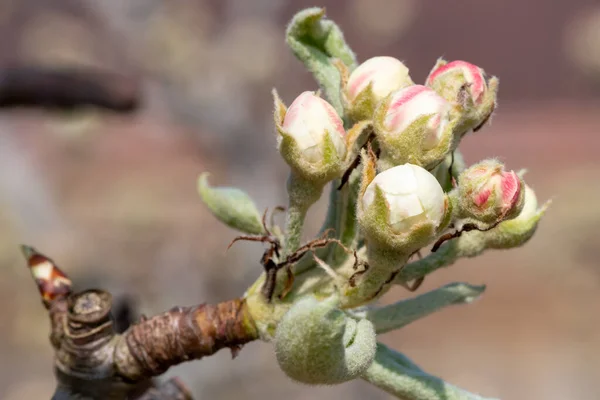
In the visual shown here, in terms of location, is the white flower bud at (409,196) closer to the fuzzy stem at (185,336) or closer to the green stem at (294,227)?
the green stem at (294,227)

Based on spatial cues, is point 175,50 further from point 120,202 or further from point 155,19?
point 120,202

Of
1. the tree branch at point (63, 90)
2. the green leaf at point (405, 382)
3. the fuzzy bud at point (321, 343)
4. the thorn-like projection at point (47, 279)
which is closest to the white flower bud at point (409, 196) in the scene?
the fuzzy bud at point (321, 343)

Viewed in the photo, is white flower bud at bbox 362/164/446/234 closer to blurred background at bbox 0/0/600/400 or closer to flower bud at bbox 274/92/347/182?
flower bud at bbox 274/92/347/182

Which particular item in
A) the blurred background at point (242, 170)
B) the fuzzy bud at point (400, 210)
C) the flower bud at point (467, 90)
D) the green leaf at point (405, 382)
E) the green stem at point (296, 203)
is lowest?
the green leaf at point (405, 382)

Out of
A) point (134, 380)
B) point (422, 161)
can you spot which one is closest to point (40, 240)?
point (134, 380)

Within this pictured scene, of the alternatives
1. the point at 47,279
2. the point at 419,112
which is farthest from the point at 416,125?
the point at 47,279

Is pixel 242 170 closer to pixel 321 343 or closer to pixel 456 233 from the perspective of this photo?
pixel 456 233
